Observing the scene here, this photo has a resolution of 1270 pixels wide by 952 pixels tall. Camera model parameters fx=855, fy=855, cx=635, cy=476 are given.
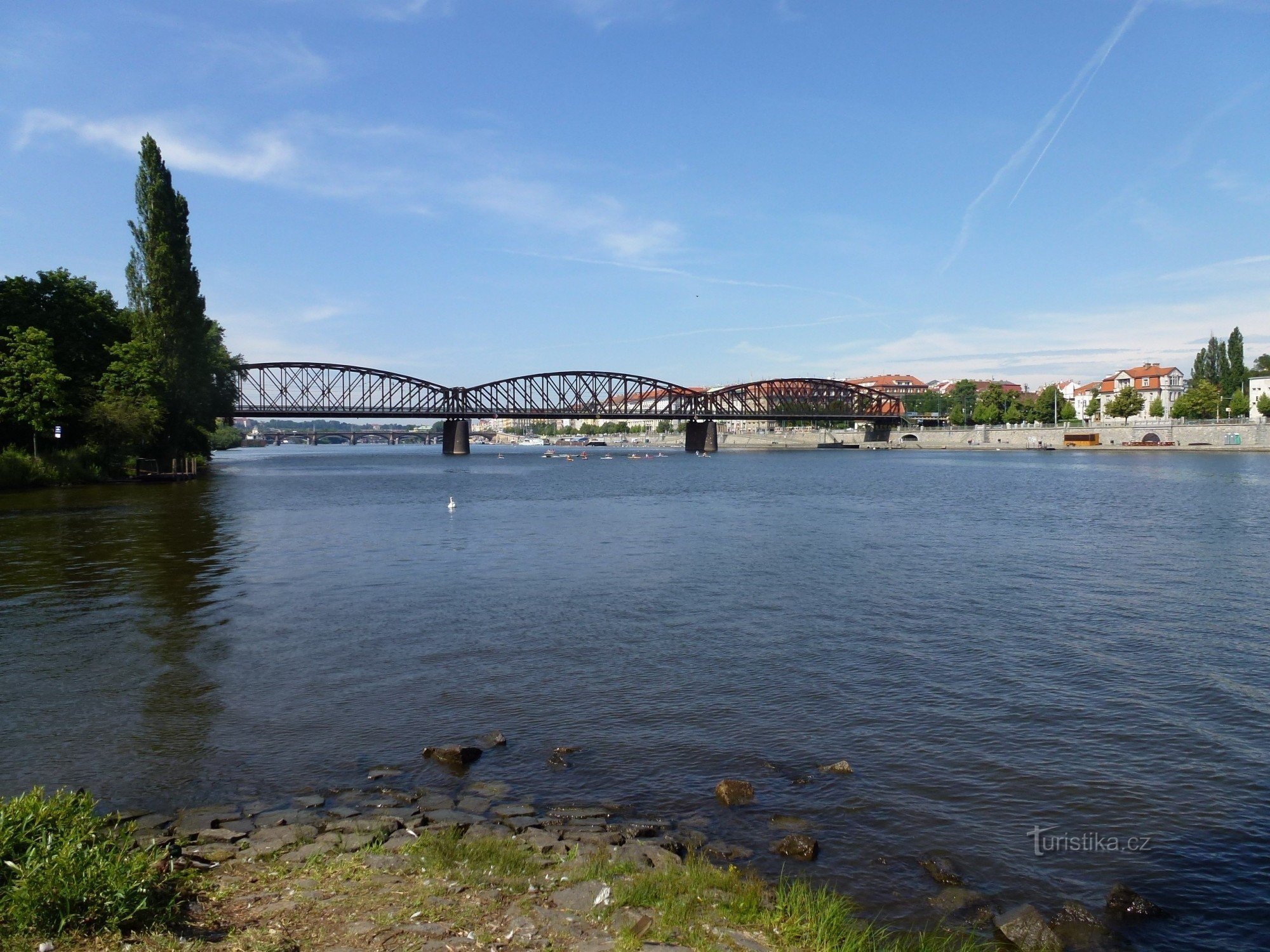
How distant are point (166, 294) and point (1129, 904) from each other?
87913mm

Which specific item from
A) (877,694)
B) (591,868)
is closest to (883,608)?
(877,694)

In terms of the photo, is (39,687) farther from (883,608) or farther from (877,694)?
(883,608)

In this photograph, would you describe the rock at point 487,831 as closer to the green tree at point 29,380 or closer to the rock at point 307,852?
the rock at point 307,852

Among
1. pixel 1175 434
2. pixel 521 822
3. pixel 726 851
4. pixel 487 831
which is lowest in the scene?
pixel 726 851

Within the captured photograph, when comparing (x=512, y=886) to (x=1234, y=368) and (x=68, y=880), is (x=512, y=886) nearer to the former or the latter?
(x=68, y=880)

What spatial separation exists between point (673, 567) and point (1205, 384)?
18052 centimetres

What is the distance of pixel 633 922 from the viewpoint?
839 cm

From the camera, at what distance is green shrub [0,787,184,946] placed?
721 cm

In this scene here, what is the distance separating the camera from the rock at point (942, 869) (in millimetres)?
10469

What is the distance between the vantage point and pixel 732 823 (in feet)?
39.0

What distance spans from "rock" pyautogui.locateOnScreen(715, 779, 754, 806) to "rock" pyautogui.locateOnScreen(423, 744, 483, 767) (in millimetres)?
4105

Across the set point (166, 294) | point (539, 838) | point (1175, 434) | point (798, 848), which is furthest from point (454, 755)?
point (1175, 434)

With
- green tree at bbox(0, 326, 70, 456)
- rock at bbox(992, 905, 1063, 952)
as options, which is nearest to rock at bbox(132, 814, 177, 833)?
rock at bbox(992, 905, 1063, 952)

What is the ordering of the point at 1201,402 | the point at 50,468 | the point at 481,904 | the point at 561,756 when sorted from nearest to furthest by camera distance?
the point at 481,904
the point at 561,756
the point at 50,468
the point at 1201,402
